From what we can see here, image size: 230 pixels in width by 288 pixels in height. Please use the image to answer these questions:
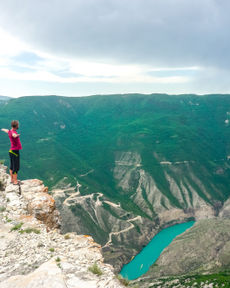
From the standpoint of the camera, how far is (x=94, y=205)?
93.9 meters

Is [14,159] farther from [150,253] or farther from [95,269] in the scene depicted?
[150,253]

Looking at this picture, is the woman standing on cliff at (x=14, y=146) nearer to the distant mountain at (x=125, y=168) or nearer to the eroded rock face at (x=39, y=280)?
the eroded rock face at (x=39, y=280)

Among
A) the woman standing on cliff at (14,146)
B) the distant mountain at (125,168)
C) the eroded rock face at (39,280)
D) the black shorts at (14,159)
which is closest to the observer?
the eroded rock face at (39,280)

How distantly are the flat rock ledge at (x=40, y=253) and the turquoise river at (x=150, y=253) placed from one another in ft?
197

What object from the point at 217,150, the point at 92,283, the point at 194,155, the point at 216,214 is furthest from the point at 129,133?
the point at 92,283

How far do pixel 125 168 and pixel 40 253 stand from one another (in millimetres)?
125736

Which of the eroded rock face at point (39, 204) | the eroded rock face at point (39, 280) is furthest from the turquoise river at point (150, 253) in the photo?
the eroded rock face at point (39, 280)

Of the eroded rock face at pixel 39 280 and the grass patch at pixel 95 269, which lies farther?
the grass patch at pixel 95 269

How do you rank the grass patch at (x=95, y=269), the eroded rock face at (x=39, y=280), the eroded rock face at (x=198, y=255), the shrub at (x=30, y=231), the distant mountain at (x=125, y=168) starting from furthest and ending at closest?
1. the distant mountain at (x=125, y=168)
2. the eroded rock face at (x=198, y=255)
3. the shrub at (x=30, y=231)
4. the grass patch at (x=95, y=269)
5. the eroded rock face at (x=39, y=280)

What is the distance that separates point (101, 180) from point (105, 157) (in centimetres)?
2323

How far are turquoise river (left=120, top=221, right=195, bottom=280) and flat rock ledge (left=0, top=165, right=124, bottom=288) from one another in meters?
60.1

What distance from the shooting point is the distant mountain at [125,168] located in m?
89.7

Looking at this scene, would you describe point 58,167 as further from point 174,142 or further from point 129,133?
point 174,142

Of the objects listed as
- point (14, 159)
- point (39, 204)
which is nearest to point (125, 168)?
point (14, 159)
